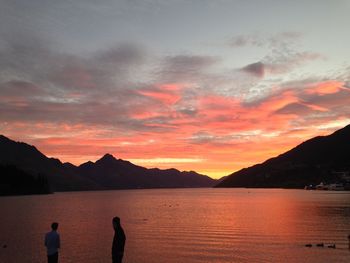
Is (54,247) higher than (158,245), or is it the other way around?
(54,247)

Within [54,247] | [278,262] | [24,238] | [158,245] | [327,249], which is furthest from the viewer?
[24,238]

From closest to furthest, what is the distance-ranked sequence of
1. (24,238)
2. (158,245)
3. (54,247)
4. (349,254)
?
1. (54,247)
2. (349,254)
3. (158,245)
4. (24,238)

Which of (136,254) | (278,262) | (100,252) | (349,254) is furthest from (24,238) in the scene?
(349,254)

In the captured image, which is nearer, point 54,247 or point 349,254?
point 54,247

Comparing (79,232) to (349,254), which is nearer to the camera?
(349,254)

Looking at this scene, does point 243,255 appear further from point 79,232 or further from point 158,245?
point 79,232

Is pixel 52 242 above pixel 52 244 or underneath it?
above

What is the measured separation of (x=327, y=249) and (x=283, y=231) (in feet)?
65.8

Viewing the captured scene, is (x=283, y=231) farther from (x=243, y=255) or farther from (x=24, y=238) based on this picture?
(x=24, y=238)

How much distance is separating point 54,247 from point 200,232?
46.7m

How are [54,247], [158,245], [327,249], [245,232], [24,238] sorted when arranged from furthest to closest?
[245,232] → [24,238] → [158,245] → [327,249] → [54,247]

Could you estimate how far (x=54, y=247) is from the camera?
2552 cm

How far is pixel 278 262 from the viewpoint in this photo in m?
41.1

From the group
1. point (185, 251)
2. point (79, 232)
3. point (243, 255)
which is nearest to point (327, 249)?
point (243, 255)
